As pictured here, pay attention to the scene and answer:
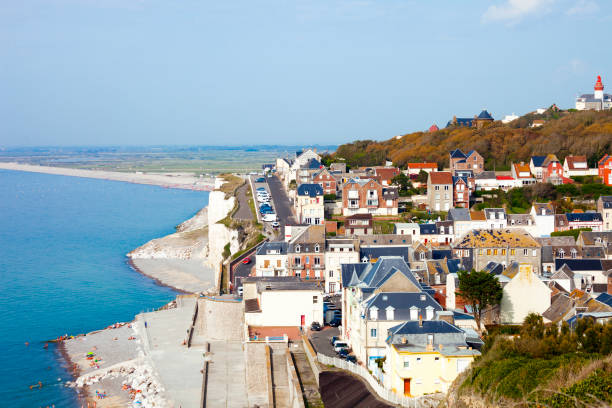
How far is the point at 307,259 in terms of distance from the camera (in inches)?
1487

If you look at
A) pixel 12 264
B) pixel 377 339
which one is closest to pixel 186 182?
pixel 12 264

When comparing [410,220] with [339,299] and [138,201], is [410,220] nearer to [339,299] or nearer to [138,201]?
[339,299]

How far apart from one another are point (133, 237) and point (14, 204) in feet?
149

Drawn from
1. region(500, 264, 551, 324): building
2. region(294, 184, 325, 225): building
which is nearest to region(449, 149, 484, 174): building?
region(294, 184, 325, 225): building

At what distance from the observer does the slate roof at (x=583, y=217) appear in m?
43.5

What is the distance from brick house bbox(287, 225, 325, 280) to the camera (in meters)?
37.6

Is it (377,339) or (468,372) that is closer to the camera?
(468,372)

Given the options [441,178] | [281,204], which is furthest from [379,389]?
[281,204]

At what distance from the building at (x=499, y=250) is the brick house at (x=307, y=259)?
7.28m

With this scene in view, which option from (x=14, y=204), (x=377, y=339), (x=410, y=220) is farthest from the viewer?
(x=14, y=204)

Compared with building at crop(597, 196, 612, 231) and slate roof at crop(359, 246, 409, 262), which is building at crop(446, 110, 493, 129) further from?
slate roof at crop(359, 246, 409, 262)

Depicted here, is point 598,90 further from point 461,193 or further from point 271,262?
point 271,262

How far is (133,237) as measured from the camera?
71.2 metres

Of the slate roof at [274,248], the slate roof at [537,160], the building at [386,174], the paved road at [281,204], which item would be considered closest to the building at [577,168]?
the slate roof at [537,160]
